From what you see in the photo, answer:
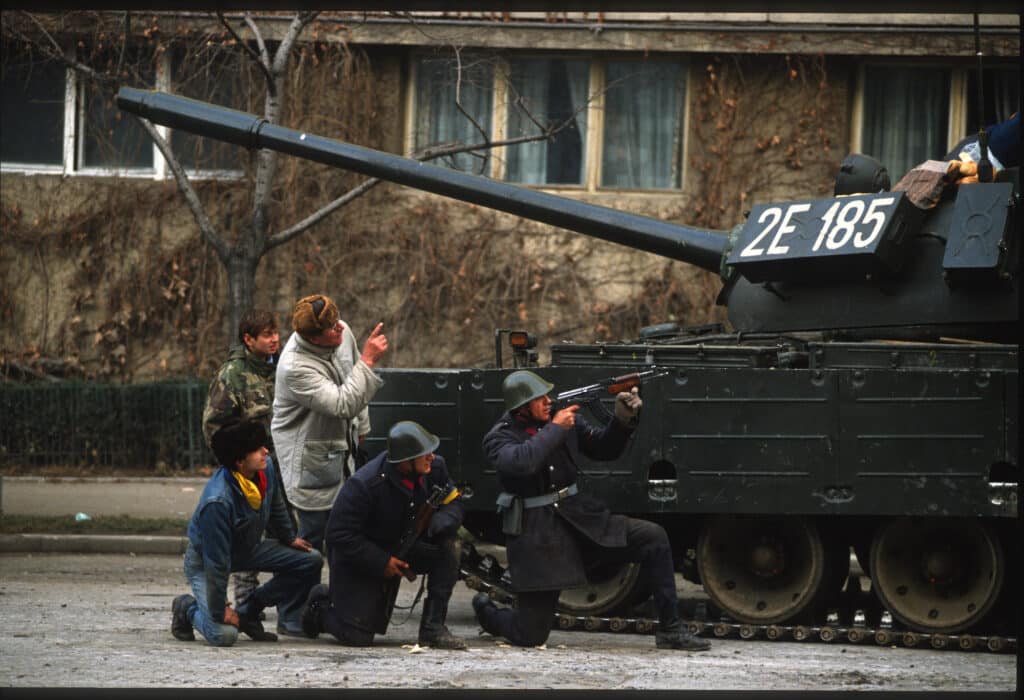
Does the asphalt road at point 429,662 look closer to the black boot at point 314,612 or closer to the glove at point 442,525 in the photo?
the black boot at point 314,612

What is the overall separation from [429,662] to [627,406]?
5.63 ft

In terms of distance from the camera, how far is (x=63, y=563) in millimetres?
10867

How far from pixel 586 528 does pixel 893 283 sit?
2.36 meters

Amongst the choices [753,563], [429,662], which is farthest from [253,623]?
[753,563]

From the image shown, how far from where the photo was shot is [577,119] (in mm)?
16625

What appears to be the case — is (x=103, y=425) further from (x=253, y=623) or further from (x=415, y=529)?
(x=415, y=529)

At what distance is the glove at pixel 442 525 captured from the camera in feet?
24.4

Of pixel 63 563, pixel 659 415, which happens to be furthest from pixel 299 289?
pixel 659 415

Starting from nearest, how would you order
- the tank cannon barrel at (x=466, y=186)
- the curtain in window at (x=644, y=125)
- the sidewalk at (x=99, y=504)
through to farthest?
1. the tank cannon barrel at (x=466, y=186)
2. the sidewalk at (x=99, y=504)
3. the curtain in window at (x=644, y=125)

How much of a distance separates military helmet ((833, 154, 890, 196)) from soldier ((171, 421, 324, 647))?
397 cm

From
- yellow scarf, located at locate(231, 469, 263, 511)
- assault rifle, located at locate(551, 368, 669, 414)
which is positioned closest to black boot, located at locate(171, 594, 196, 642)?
yellow scarf, located at locate(231, 469, 263, 511)

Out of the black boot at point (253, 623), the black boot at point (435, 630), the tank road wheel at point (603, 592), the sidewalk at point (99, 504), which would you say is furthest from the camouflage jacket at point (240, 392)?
the sidewalk at point (99, 504)

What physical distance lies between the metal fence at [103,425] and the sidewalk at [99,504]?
63 cm

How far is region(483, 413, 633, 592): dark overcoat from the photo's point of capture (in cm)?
730
